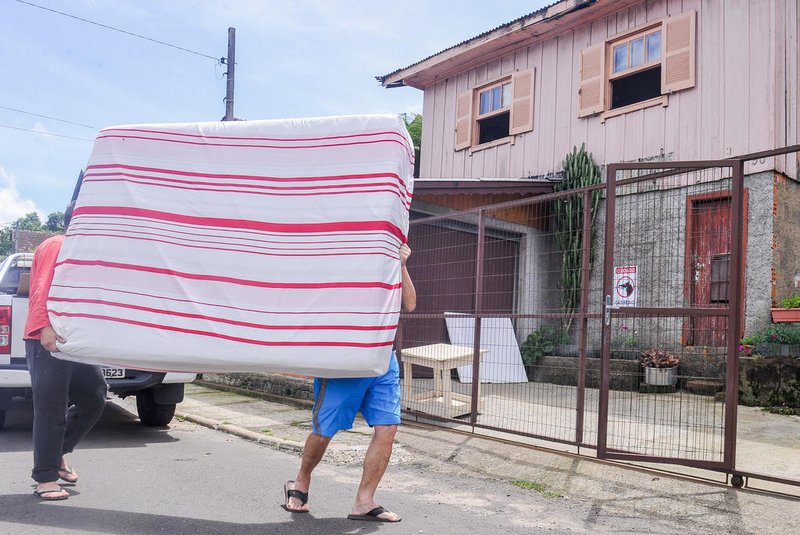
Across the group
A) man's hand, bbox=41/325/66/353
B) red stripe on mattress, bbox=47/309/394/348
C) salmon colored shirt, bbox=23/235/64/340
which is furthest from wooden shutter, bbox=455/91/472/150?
man's hand, bbox=41/325/66/353

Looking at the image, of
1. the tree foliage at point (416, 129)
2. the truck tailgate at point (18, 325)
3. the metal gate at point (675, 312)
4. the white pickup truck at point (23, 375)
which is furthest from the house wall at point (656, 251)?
the tree foliage at point (416, 129)

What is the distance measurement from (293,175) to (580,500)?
2776mm

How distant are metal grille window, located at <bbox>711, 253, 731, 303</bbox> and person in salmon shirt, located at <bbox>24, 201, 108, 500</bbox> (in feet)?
15.9

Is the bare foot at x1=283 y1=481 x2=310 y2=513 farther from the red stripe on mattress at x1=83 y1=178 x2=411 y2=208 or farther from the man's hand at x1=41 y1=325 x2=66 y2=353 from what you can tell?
the red stripe on mattress at x1=83 y1=178 x2=411 y2=208

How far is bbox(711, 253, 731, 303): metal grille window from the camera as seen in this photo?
19.2 ft

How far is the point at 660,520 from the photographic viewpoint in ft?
13.5

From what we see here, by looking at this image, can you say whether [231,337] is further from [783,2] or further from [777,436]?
[783,2]

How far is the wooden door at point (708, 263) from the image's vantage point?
5.38 m

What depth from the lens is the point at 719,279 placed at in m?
5.82

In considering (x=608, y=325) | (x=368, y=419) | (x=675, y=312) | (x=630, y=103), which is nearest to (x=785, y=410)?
(x=675, y=312)

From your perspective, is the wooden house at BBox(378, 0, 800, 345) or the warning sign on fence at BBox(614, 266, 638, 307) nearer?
the warning sign on fence at BBox(614, 266, 638, 307)

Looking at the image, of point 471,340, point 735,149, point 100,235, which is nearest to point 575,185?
point 735,149

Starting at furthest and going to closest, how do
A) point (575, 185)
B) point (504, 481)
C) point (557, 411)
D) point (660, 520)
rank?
point (575, 185)
point (557, 411)
point (504, 481)
point (660, 520)

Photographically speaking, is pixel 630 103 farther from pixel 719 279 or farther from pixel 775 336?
pixel 719 279
